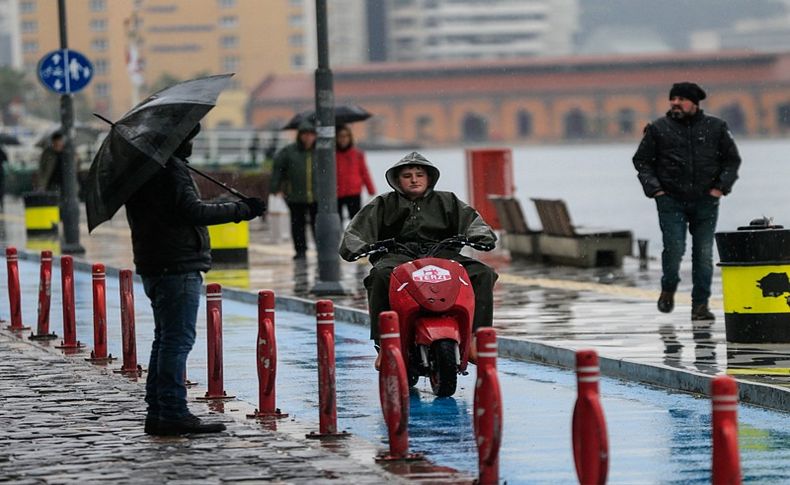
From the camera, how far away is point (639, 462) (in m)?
8.84

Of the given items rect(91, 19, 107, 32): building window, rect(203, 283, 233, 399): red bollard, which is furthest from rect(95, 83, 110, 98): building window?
rect(203, 283, 233, 399): red bollard

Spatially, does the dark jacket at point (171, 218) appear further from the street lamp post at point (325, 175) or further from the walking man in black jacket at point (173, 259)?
the street lamp post at point (325, 175)

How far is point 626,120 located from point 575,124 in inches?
285

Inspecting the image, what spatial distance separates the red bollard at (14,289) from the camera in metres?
16.0

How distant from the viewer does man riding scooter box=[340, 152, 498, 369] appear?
11320 mm

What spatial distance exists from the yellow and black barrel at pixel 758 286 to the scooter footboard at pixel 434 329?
270 cm

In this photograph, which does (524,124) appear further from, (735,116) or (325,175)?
(325,175)

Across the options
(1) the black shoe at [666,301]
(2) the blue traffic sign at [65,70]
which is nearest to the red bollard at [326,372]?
(1) the black shoe at [666,301]

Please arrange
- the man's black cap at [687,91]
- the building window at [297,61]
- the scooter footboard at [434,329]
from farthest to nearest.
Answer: the building window at [297,61]
the man's black cap at [687,91]
the scooter footboard at [434,329]

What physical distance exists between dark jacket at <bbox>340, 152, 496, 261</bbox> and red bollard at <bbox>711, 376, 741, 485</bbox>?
476cm

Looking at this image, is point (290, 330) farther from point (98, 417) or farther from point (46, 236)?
point (46, 236)

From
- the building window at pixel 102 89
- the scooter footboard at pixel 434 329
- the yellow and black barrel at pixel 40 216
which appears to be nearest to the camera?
the scooter footboard at pixel 434 329

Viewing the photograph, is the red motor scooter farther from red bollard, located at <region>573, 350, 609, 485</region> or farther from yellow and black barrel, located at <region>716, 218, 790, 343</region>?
red bollard, located at <region>573, 350, 609, 485</region>

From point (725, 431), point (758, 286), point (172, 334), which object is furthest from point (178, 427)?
point (758, 286)
